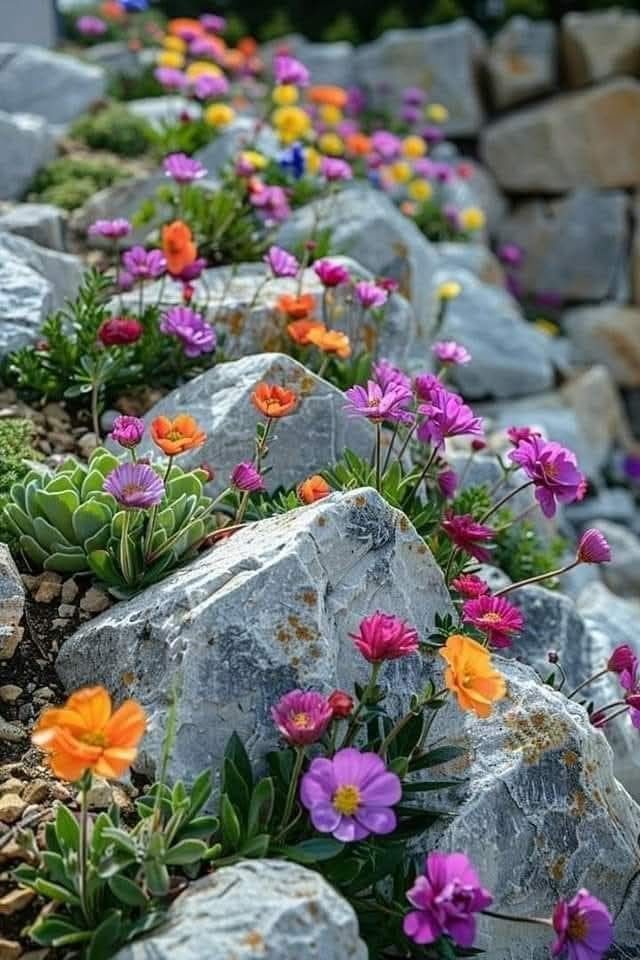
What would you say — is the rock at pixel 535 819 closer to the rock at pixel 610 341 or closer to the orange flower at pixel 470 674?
the orange flower at pixel 470 674

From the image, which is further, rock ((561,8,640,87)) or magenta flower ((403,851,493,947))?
rock ((561,8,640,87))

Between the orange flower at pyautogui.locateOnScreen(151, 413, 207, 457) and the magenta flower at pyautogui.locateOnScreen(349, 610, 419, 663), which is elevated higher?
the orange flower at pyautogui.locateOnScreen(151, 413, 207, 457)

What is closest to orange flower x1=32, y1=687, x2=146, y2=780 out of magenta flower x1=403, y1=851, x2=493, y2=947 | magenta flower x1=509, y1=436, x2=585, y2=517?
magenta flower x1=403, y1=851, x2=493, y2=947

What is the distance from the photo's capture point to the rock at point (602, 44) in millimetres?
11539

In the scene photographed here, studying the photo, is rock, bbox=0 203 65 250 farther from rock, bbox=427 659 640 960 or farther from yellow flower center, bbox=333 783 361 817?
yellow flower center, bbox=333 783 361 817

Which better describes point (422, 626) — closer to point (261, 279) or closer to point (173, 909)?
point (173, 909)

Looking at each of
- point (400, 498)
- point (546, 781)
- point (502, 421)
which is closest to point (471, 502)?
point (400, 498)

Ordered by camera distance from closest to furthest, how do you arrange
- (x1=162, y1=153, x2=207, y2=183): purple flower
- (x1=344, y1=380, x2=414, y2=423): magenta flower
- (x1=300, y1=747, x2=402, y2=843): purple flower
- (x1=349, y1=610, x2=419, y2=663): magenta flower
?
(x1=300, y1=747, x2=402, y2=843): purple flower
(x1=349, y1=610, x2=419, y2=663): magenta flower
(x1=344, y1=380, x2=414, y2=423): magenta flower
(x1=162, y1=153, x2=207, y2=183): purple flower

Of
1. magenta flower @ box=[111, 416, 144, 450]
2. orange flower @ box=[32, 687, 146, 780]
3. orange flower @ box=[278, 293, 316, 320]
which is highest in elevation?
magenta flower @ box=[111, 416, 144, 450]

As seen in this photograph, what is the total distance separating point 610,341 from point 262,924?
981 centimetres

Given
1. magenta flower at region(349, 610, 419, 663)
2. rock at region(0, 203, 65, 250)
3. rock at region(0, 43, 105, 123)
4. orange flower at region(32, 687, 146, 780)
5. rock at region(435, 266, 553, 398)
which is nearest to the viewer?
orange flower at region(32, 687, 146, 780)

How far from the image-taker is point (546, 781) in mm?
2977

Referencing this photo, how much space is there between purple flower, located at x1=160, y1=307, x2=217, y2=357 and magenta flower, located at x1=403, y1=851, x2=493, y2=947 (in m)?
2.23

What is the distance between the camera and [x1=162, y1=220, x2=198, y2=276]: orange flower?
4180 mm
